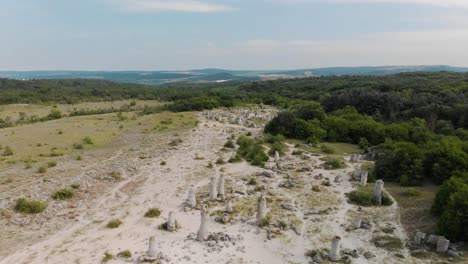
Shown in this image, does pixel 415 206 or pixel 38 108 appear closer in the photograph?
pixel 415 206

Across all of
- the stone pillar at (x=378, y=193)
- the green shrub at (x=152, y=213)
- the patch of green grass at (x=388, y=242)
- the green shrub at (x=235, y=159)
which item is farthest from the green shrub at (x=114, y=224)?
the stone pillar at (x=378, y=193)

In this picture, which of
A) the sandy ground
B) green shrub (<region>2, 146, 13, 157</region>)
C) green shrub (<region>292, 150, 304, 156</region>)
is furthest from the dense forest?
green shrub (<region>2, 146, 13, 157</region>)

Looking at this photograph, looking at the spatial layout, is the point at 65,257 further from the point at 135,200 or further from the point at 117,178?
the point at 117,178

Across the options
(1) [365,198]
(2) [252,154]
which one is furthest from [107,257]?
(2) [252,154]

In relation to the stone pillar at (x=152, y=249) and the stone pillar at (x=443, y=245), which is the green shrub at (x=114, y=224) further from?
the stone pillar at (x=443, y=245)

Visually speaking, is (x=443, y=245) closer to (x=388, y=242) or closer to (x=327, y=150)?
(x=388, y=242)
